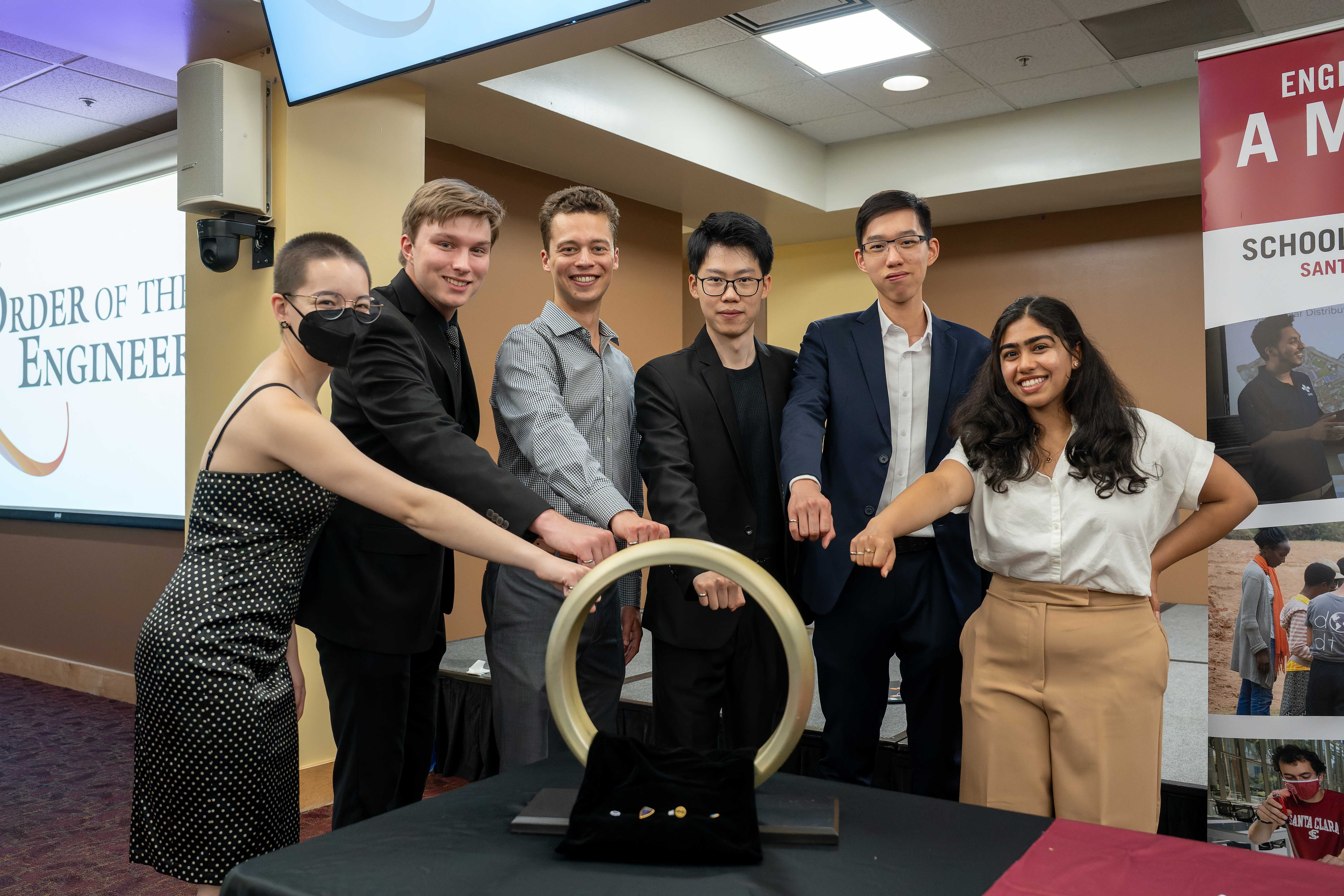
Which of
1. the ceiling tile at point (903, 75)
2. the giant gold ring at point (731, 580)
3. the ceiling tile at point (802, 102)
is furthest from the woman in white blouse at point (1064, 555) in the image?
the ceiling tile at point (802, 102)

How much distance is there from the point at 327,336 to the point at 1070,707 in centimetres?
152

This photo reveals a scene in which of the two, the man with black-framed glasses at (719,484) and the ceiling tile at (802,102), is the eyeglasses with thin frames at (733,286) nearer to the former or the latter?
the man with black-framed glasses at (719,484)

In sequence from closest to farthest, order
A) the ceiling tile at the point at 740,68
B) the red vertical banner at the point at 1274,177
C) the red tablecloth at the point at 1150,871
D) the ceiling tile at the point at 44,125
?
the red tablecloth at the point at 1150,871, the red vertical banner at the point at 1274,177, the ceiling tile at the point at 44,125, the ceiling tile at the point at 740,68

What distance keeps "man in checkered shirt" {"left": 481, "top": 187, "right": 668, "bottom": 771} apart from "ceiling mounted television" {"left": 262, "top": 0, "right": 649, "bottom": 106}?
0.40m

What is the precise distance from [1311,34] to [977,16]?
241cm

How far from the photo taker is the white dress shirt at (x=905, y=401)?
2166 millimetres

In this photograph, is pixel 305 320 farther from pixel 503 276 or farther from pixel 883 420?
pixel 503 276

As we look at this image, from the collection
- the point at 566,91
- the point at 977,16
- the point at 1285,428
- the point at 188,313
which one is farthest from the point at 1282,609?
the point at 188,313

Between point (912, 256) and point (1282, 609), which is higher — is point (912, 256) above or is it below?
above

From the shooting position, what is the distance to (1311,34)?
2.22 metres

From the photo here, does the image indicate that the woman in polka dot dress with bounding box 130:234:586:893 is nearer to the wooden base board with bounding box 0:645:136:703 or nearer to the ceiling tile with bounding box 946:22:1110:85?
the wooden base board with bounding box 0:645:136:703

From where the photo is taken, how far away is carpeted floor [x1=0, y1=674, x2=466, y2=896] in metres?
2.82

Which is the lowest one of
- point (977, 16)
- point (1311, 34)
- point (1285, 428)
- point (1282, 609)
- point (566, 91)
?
point (1282, 609)

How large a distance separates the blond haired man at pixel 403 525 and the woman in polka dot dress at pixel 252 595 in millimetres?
102
